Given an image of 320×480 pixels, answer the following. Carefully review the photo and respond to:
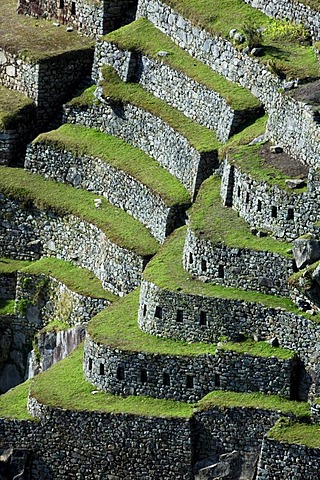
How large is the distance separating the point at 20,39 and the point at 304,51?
14.4m

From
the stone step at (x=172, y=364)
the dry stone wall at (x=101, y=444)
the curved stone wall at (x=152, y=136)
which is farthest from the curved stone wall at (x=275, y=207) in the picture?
the dry stone wall at (x=101, y=444)

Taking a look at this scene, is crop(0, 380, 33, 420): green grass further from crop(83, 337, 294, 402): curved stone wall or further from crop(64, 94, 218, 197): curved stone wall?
crop(64, 94, 218, 197): curved stone wall

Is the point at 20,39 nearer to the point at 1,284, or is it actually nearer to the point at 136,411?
the point at 1,284

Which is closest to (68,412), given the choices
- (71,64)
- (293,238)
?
(293,238)

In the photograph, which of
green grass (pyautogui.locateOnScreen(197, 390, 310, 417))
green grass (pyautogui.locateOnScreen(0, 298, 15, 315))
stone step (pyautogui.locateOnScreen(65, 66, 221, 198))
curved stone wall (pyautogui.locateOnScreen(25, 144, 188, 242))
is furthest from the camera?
green grass (pyautogui.locateOnScreen(0, 298, 15, 315))

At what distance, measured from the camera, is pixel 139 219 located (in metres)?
101

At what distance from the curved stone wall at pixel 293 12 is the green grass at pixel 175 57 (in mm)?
2805

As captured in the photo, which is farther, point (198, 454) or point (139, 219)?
point (139, 219)

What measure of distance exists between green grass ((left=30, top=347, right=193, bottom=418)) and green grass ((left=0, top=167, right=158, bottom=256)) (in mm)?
4122

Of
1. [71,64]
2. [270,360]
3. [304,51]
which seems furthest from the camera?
[71,64]

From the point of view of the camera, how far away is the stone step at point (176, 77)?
9888cm

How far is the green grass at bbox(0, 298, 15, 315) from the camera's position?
342 feet

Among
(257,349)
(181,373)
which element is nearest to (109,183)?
(181,373)

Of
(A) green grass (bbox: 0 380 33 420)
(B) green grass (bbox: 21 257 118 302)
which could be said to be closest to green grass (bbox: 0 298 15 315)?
(B) green grass (bbox: 21 257 118 302)
